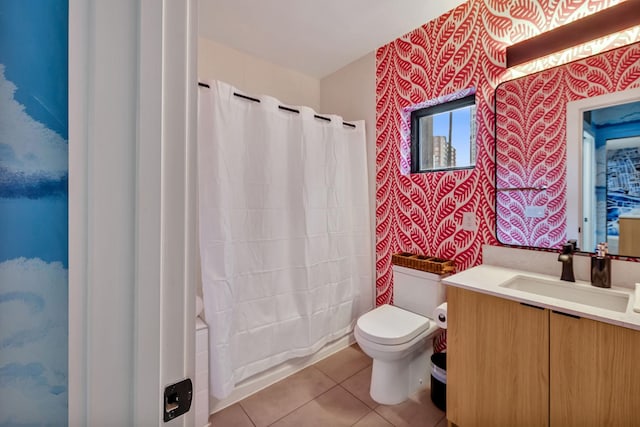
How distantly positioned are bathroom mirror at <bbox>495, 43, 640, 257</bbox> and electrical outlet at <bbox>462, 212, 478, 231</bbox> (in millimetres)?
139

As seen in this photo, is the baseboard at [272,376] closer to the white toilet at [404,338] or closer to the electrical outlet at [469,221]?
the white toilet at [404,338]

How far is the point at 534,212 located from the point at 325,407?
5.57 feet

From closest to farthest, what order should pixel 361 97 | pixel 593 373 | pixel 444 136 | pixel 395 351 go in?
pixel 593 373 < pixel 395 351 < pixel 444 136 < pixel 361 97

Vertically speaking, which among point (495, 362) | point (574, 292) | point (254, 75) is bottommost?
point (495, 362)

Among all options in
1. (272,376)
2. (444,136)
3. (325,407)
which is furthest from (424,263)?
(272,376)

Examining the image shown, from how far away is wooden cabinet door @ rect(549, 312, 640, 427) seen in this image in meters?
0.95

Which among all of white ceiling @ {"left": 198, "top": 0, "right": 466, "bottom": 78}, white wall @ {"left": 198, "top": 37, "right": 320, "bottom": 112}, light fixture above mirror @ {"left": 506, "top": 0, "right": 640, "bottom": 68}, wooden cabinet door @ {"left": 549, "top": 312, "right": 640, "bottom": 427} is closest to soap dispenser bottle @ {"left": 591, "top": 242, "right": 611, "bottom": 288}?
wooden cabinet door @ {"left": 549, "top": 312, "right": 640, "bottom": 427}

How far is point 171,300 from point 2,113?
0.35 m

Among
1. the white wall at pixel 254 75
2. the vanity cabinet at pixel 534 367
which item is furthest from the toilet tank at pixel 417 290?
the white wall at pixel 254 75

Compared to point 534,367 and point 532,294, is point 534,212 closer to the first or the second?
point 532,294

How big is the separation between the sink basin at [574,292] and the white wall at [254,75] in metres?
2.04

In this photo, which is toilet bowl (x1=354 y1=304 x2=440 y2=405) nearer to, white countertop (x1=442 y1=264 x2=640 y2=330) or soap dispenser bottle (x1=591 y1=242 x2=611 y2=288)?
white countertop (x1=442 y1=264 x2=640 y2=330)

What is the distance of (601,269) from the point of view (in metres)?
1.30

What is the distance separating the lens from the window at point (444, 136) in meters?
1.94
